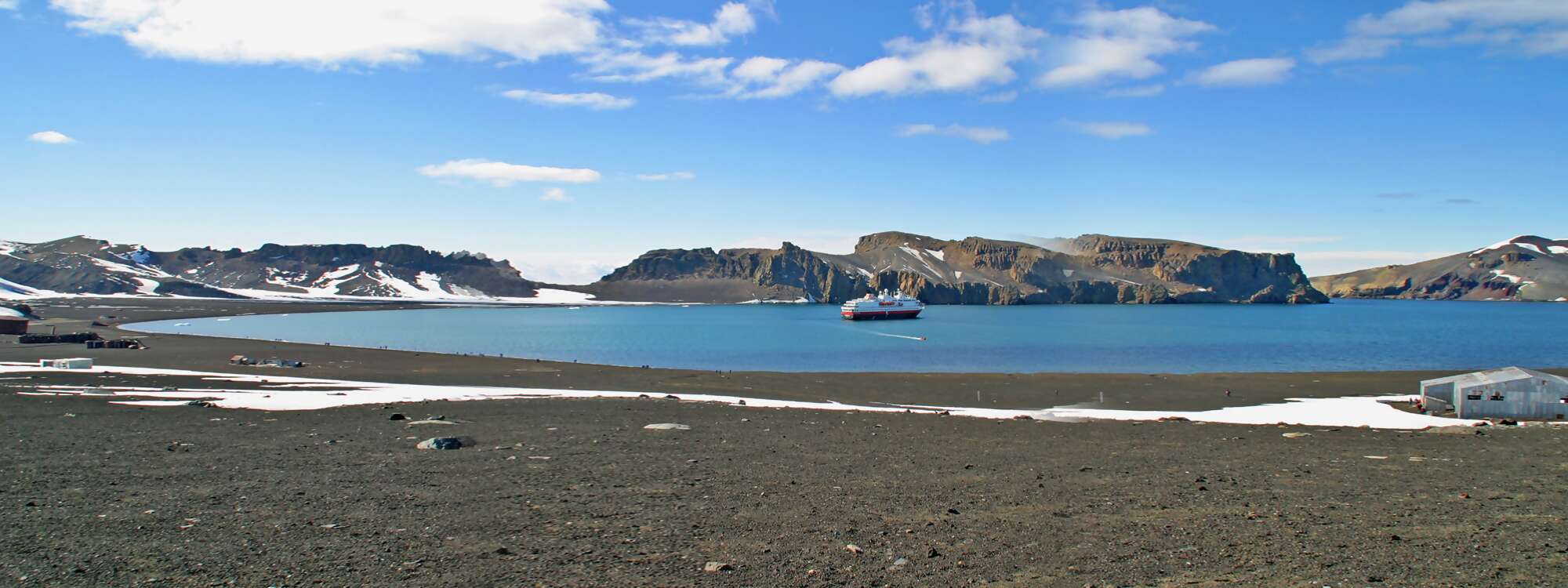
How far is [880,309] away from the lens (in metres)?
→ 134

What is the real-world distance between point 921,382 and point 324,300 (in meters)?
198

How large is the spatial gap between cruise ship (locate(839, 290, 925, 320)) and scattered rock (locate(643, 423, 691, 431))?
381 ft

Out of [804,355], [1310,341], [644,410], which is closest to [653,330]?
[804,355]

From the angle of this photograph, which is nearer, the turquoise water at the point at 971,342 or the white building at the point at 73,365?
the white building at the point at 73,365

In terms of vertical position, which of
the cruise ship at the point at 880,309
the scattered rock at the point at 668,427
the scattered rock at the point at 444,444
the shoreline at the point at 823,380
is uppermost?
the cruise ship at the point at 880,309

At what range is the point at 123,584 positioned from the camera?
577 centimetres

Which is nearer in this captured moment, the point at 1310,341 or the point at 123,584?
the point at 123,584

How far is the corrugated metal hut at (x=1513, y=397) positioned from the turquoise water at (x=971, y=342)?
73.4ft

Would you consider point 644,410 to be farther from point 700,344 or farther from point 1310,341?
point 1310,341

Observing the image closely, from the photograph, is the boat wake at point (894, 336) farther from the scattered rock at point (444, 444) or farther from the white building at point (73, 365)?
the scattered rock at point (444, 444)

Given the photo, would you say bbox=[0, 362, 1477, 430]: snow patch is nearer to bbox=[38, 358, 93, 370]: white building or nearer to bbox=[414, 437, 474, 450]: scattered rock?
bbox=[38, 358, 93, 370]: white building

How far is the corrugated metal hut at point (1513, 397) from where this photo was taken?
21.4 meters

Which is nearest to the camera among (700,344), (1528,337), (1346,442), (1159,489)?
(1159,489)

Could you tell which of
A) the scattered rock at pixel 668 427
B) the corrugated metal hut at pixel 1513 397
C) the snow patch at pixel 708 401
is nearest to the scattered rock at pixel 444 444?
the scattered rock at pixel 668 427
